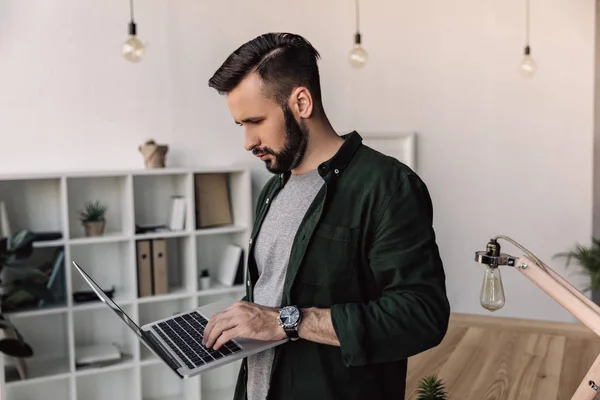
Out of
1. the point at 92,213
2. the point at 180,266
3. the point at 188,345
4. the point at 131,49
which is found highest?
the point at 131,49

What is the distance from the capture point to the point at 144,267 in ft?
12.7

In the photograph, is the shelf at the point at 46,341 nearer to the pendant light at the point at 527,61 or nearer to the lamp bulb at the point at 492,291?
the lamp bulb at the point at 492,291

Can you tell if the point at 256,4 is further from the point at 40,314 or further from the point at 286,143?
the point at 286,143

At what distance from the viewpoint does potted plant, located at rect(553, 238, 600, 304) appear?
15.6 feet

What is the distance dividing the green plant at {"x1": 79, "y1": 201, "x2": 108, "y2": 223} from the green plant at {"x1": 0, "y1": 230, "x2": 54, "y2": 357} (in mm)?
441

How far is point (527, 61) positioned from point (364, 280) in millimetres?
3566

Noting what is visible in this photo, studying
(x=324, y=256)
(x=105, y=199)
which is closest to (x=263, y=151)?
(x=324, y=256)

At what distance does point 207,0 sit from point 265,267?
2977mm

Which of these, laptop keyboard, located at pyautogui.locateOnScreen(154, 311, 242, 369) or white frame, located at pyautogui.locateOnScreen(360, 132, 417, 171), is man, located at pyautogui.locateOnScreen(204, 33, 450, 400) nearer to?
laptop keyboard, located at pyautogui.locateOnScreen(154, 311, 242, 369)

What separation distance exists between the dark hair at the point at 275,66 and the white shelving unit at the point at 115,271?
2259mm

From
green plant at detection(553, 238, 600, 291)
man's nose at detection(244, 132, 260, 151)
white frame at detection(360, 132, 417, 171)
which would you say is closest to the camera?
man's nose at detection(244, 132, 260, 151)

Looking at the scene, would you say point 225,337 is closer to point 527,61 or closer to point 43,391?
point 43,391

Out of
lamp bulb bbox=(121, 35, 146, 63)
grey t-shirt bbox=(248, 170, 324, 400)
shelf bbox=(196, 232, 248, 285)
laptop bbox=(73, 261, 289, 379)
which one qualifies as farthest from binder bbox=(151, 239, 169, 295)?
grey t-shirt bbox=(248, 170, 324, 400)

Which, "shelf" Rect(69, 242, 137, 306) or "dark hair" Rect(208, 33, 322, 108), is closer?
"dark hair" Rect(208, 33, 322, 108)
